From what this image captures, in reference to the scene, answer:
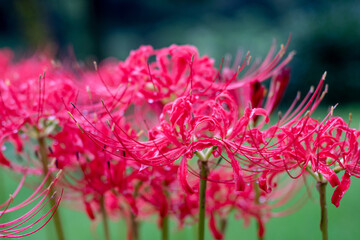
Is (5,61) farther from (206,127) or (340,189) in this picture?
(340,189)

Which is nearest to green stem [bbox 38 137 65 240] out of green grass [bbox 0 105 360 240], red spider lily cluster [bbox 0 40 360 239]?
red spider lily cluster [bbox 0 40 360 239]

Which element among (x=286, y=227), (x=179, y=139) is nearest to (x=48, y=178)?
(x=179, y=139)

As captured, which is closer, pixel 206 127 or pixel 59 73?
pixel 206 127

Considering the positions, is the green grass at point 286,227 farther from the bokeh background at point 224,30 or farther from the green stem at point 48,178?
the bokeh background at point 224,30

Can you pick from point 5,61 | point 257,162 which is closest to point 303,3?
point 5,61

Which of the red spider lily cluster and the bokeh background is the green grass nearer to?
the red spider lily cluster

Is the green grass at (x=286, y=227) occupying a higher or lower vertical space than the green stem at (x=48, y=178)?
higher

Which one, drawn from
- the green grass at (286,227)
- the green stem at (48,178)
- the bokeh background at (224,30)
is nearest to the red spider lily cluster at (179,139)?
the green stem at (48,178)
